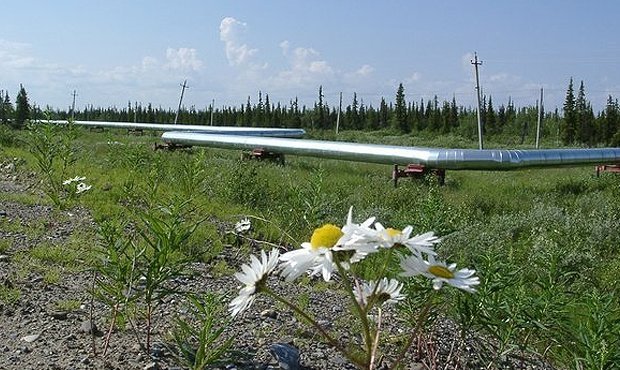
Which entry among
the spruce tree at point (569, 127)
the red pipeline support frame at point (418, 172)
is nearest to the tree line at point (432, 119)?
the spruce tree at point (569, 127)

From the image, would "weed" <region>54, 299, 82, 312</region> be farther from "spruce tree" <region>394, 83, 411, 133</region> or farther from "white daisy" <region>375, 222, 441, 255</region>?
"spruce tree" <region>394, 83, 411, 133</region>

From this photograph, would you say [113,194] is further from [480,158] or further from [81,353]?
[480,158]

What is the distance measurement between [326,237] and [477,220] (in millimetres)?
7083

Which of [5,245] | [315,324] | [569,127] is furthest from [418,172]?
[569,127]

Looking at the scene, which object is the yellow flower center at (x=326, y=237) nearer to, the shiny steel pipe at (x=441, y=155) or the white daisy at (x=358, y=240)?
the white daisy at (x=358, y=240)

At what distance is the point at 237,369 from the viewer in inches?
93.7

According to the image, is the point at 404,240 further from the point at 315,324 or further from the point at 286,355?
the point at 286,355

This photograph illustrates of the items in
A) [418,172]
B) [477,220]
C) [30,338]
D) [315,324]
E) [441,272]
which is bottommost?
[477,220]

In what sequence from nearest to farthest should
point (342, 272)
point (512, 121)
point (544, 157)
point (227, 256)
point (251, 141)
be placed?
point (342, 272) → point (227, 256) → point (544, 157) → point (251, 141) → point (512, 121)

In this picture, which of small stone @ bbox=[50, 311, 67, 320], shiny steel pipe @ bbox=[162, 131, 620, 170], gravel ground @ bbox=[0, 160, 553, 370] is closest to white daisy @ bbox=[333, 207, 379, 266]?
gravel ground @ bbox=[0, 160, 553, 370]

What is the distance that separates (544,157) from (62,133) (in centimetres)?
834

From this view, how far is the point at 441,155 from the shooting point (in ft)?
35.1

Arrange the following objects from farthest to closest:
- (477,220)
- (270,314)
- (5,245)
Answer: (477,220) → (5,245) → (270,314)

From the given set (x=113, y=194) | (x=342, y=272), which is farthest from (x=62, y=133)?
(x=342, y=272)
